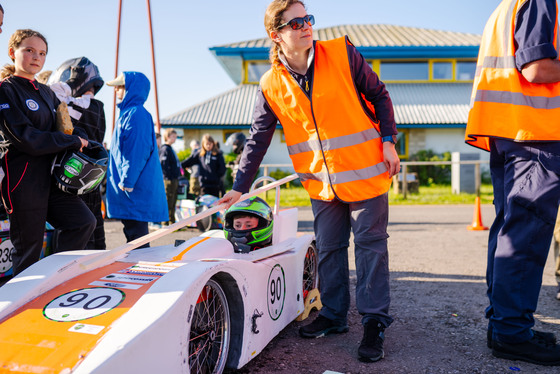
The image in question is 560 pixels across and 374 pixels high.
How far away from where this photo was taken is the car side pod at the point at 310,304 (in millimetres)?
3520

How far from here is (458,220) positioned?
9766 millimetres

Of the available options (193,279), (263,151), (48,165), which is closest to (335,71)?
Result: (263,151)

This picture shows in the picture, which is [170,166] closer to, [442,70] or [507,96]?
[507,96]

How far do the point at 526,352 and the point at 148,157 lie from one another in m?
3.42

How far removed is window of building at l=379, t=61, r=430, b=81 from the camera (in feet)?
75.3

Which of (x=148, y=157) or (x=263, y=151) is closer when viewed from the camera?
(x=263, y=151)

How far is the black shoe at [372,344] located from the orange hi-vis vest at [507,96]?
1364 mm

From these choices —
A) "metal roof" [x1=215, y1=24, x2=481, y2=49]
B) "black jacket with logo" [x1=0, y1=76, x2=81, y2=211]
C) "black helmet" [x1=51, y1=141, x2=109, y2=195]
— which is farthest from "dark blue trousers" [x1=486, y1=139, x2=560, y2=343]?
"metal roof" [x1=215, y1=24, x2=481, y2=49]

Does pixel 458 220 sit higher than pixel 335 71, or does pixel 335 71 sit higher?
pixel 335 71

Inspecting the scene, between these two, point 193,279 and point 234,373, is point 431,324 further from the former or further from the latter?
point 193,279

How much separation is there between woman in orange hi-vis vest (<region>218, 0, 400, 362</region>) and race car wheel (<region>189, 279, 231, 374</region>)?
2.69 ft

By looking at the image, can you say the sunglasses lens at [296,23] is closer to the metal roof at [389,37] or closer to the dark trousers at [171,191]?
the dark trousers at [171,191]

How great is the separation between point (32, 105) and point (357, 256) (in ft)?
8.05

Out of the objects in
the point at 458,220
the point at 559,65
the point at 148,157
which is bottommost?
the point at 458,220
